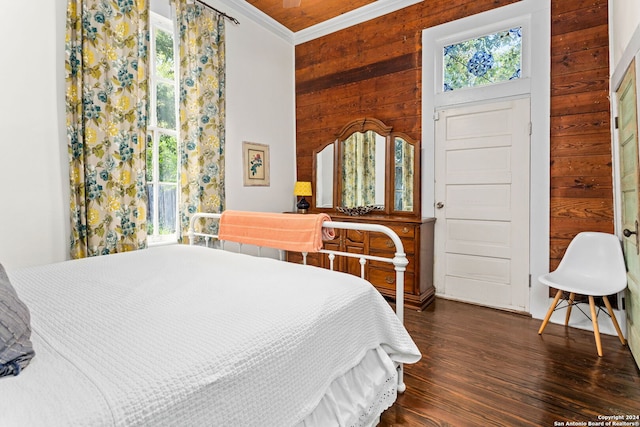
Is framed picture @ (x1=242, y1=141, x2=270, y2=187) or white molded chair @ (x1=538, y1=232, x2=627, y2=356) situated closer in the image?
white molded chair @ (x1=538, y1=232, x2=627, y2=356)

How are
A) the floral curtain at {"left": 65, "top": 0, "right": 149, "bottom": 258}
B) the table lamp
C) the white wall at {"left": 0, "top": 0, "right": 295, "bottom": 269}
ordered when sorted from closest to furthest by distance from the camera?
the white wall at {"left": 0, "top": 0, "right": 295, "bottom": 269}
the floral curtain at {"left": 65, "top": 0, "right": 149, "bottom": 258}
the table lamp

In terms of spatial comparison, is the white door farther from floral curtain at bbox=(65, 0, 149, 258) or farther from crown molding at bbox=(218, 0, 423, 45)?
floral curtain at bbox=(65, 0, 149, 258)

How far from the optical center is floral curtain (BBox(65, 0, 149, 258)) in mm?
2166

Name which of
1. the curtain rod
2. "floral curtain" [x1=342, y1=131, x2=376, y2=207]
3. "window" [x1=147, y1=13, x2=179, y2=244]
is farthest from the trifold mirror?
"window" [x1=147, y1=13, x2=179, y2=244]

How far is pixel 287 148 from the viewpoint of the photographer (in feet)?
13.3

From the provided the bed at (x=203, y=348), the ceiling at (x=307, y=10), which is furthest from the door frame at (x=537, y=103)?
the bed at (x=203, y=348)

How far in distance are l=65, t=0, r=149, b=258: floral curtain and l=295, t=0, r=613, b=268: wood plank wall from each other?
1961 millimetres

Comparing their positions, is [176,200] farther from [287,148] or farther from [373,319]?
[373,319]

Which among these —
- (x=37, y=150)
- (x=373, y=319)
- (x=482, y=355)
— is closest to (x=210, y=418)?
(x=373, y=319)

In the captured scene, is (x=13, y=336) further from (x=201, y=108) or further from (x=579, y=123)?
(x=579, y=123)

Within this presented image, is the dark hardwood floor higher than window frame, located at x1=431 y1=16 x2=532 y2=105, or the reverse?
window frame, located at x1=431 y1=16 x2=532 y2=105

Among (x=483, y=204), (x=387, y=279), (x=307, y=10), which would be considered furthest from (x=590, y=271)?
(x=307, y=10)

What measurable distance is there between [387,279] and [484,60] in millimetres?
2211

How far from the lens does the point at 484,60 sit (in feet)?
9.73
